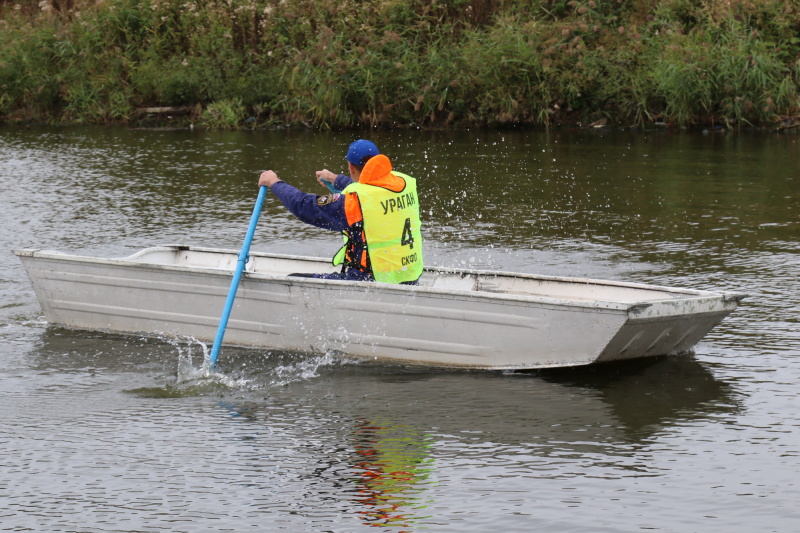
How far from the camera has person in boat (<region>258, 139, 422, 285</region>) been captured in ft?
26.6

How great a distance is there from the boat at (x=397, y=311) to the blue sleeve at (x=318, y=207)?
382 mm

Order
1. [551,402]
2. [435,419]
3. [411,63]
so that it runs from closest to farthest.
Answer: [435,419] → [551,402] → [411,63]

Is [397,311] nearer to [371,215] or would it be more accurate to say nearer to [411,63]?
[371,215]

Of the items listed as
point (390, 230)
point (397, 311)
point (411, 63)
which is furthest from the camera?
point (411, 63)

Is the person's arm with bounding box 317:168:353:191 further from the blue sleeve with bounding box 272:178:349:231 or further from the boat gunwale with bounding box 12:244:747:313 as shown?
the boat gunwale with bounding box 12:244:747:313

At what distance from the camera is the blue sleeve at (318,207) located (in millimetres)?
8109

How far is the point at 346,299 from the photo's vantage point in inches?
322

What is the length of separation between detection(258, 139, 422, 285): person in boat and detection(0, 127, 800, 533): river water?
64cm

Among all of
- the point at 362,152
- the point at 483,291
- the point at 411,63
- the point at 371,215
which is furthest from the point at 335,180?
the point at 411,63

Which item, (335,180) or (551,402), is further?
(335,180)

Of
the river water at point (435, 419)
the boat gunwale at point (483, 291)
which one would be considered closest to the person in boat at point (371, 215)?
the boat gunwale at point (483, 291)

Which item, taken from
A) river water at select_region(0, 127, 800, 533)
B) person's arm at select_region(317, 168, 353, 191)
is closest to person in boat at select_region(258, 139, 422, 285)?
person's arm at select_region(317, 168, 353, 191)

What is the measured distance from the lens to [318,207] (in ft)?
26.7

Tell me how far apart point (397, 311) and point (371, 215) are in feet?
2.08
